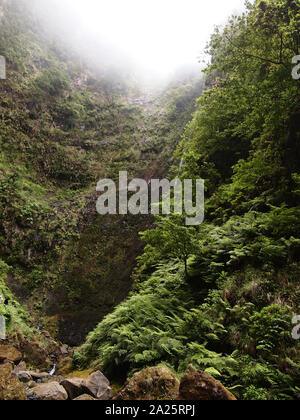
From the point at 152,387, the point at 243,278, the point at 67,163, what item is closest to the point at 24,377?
the point at 152,387

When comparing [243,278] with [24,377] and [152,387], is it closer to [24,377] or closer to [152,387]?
[152,387]

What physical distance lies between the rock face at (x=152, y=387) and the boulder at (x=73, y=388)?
3.95 ft

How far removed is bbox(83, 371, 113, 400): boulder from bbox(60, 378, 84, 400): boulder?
3.1 inches

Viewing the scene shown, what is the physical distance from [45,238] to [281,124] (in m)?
16.1

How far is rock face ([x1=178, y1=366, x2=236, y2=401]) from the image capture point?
3035mm

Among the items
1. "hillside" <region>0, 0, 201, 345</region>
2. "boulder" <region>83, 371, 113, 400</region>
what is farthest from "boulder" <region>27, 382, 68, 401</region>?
"hillside" <region>0, 0, 201, 345</region>

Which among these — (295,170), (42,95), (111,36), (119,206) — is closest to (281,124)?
(295,170)

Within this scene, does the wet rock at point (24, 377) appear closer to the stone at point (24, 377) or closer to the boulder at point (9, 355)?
the stone at point (24, 377)

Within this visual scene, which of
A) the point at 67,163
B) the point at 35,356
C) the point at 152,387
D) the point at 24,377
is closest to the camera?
the point at 152,387

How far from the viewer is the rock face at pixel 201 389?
9.96 feet

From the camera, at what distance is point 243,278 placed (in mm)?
5453

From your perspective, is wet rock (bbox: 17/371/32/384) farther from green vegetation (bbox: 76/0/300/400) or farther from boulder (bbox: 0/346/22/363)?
boulder (bbox: 0/346/22/363)

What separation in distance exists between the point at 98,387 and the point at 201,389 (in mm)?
2104

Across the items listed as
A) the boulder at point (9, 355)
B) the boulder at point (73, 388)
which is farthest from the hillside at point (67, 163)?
the boulder at point (73, 388)
